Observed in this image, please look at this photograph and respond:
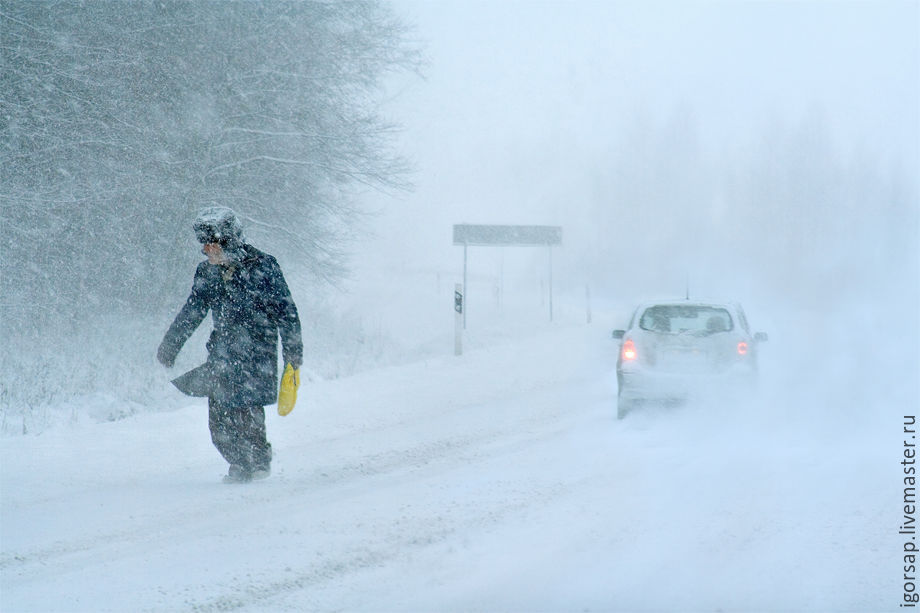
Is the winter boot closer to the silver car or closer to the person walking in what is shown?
the person walking

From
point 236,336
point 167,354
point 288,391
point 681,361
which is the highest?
point 236,336

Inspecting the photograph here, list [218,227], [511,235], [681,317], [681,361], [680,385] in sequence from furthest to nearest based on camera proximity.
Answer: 1. [511,235]
2. [681,317]
3. [681,361]
4. [680,385]
5. [218,227]

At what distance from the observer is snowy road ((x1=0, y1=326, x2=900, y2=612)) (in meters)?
4.07

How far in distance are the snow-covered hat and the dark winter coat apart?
131 millimetres

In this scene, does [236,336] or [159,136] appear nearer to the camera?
[236,336]

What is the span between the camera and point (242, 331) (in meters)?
6.25

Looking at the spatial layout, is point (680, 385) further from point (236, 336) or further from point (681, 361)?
point (236, 336)

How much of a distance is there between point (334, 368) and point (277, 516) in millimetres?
9823

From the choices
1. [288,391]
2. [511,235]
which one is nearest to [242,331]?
[288,391]

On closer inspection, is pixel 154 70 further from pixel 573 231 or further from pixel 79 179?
pixel 573 231

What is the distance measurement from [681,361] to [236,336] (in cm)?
549

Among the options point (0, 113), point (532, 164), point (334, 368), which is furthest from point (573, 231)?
point (0, 113)

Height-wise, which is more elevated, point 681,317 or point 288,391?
point 681,317

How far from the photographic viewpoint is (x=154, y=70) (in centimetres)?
1319
